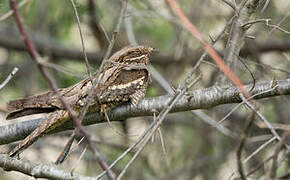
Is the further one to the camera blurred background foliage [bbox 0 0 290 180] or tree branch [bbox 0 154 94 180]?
blurred background foliage [bbox 0 0 290 180]

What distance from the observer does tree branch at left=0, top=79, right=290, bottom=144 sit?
11.0 ft

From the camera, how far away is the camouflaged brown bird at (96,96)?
348 centimetres

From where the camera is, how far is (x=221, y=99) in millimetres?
3391

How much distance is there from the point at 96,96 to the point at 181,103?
663mm

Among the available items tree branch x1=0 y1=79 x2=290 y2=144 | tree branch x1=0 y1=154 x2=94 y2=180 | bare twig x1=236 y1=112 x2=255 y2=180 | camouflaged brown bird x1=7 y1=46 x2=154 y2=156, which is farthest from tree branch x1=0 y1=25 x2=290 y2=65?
bare twig x1=236 y1=112 x2=255 y2=180

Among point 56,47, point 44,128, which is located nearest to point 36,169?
point 44,128

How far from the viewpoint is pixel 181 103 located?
3402mm

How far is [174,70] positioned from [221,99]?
3360 millimetres

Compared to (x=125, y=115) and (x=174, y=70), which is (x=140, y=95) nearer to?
(x=125, y=115)

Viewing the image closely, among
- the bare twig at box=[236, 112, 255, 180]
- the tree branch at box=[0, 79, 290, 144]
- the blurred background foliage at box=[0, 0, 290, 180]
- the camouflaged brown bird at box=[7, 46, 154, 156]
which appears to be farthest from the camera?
the blurred background foliage at box=[0, 0, 290, 180]

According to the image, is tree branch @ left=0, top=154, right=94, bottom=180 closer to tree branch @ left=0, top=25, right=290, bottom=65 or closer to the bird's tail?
the bird's tail

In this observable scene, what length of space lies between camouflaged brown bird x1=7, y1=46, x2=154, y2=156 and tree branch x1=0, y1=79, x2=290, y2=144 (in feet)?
0.26

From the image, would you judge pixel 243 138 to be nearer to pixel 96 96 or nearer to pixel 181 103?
pixel 181 103

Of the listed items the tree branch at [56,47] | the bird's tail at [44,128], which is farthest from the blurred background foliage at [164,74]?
the bird's tail at [44,128]
